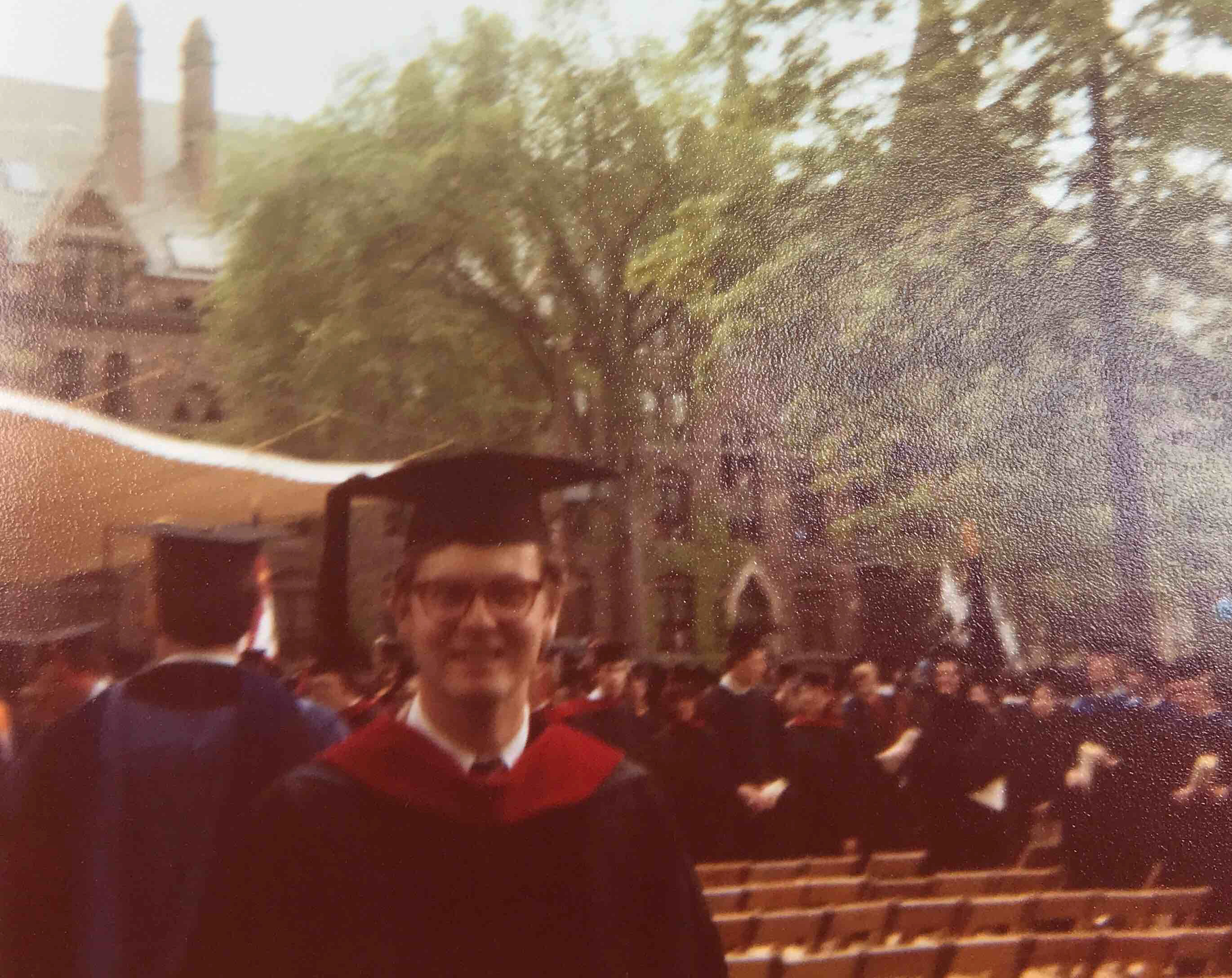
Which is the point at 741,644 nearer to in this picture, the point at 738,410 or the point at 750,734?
the point at 750,734

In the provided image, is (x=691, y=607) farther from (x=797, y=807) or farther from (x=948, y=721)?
(x=948, y=721)

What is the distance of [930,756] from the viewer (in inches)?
116

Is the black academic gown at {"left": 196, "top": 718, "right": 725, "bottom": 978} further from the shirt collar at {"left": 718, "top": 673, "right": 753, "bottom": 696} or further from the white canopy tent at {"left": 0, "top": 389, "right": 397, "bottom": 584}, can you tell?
the white canopy tent at {"left": 0, "top": 389, "right": 397, "bottom": 584}

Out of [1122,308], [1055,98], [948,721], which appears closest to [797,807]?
[948,721]

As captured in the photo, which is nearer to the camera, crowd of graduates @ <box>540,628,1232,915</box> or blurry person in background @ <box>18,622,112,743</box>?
crowd of graduates @ <box>540,628,1232,915</box>

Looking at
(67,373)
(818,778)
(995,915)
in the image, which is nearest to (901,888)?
(995,915)

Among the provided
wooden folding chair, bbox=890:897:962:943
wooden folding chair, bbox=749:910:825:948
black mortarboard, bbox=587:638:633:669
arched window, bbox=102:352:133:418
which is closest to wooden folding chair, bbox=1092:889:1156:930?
wooden folding chair, bbox=890:897:962:943

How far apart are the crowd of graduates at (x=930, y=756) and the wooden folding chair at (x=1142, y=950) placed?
15 centimetres

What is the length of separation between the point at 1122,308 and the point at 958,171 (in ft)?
2.17

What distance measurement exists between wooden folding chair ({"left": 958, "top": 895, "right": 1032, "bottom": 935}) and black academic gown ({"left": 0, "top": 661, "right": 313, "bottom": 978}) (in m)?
1.89

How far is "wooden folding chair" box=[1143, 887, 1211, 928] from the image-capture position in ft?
10.1

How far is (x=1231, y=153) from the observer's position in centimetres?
333

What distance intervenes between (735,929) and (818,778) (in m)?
0.46

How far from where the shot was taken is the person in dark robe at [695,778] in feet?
9.34
